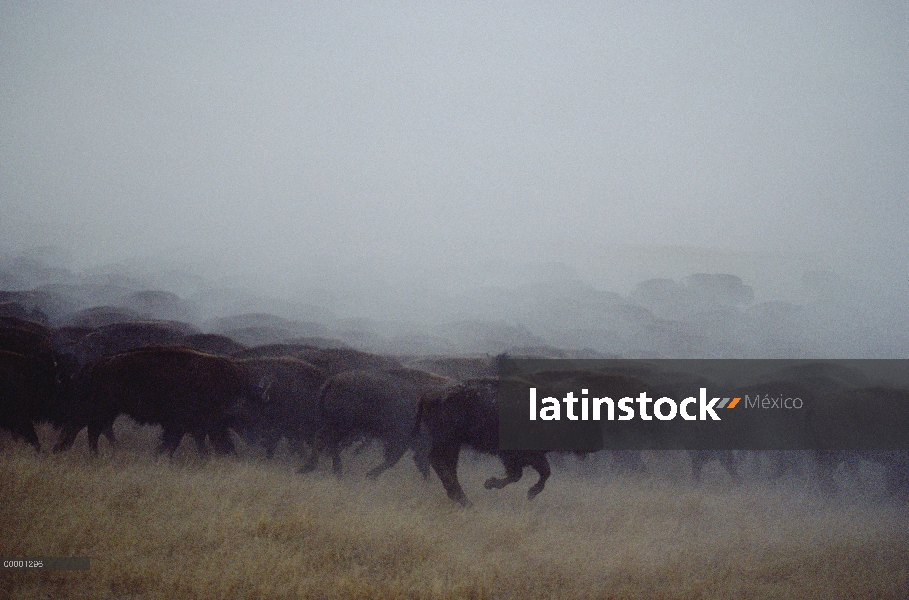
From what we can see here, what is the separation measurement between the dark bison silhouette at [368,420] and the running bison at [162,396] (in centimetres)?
147

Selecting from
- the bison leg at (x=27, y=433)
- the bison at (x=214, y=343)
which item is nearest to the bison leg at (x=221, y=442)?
the bison leg at (x=27, y=433)

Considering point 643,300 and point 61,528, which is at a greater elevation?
point 643,300

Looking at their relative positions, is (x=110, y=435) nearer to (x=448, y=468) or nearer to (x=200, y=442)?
(x=200, y=442)

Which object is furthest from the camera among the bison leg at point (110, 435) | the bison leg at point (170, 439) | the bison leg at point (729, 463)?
the bison leg at point (729, 463)

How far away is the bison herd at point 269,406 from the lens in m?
8.05

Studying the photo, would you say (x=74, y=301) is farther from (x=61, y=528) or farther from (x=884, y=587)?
(x=884, y=587)

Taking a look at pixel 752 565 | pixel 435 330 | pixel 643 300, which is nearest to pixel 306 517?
pixel 752 565

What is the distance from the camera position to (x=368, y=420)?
9.11 metres

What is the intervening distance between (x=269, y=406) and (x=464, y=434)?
3.55 metres

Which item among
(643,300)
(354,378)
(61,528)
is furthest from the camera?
(643,300)

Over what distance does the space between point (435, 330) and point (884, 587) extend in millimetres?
22966

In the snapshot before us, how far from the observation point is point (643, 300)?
43312 millimetres

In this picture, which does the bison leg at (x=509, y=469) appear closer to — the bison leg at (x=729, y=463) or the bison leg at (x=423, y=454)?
the bison leg at (x=423, y=454)

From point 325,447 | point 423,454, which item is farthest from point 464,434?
point 325,447
